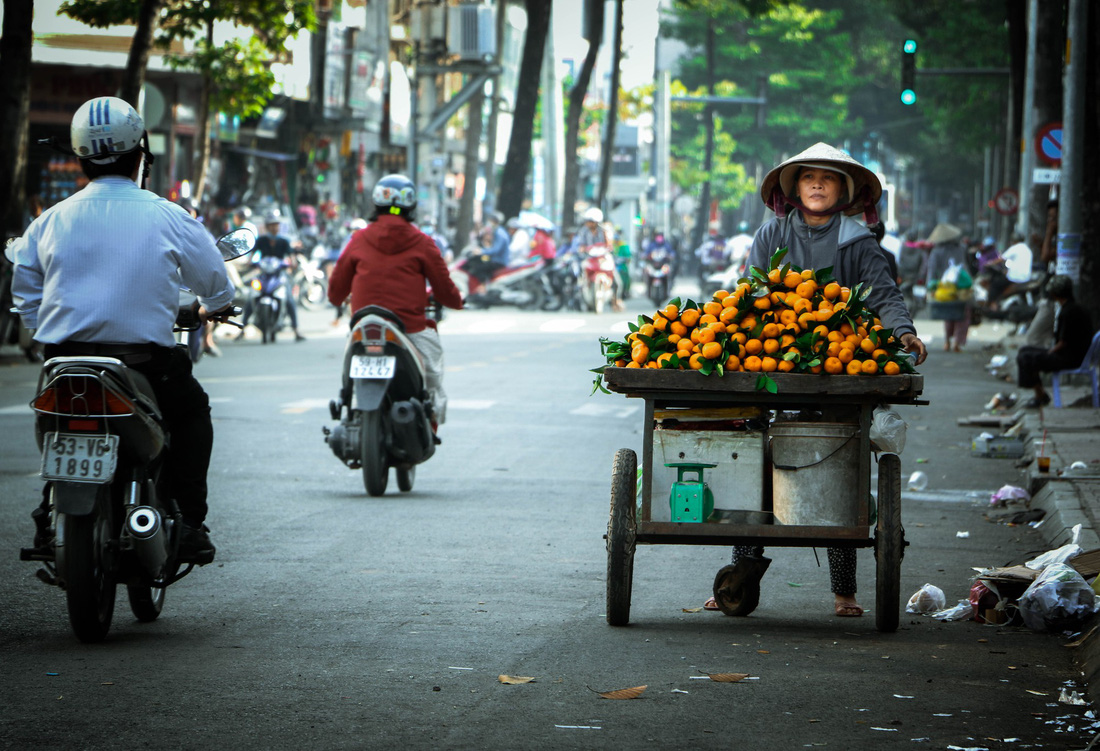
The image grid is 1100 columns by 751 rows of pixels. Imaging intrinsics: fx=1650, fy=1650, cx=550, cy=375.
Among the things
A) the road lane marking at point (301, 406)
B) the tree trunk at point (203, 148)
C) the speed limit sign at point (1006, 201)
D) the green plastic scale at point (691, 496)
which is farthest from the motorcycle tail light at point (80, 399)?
the speed limit sign at point (1006, 201)

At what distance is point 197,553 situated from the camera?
19.6ft

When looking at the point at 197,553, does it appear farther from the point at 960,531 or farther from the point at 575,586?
the point at 960,531

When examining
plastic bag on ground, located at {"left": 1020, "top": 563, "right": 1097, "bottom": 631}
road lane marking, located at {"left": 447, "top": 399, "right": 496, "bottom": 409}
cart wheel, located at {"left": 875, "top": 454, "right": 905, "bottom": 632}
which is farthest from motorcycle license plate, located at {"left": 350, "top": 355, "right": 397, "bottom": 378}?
road lane marking, located at {"left": 447, "top": 399, "right": 496, "bottom": 409}

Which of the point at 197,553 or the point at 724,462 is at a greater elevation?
the point at 724,462

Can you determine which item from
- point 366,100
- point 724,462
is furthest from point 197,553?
point 366,100

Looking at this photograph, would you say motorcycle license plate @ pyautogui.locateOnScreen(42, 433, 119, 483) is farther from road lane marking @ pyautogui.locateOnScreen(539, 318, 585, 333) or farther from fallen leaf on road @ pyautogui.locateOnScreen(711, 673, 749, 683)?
road lane marking @ pyautogui.locateOnScreen(539, 318, 585, 333)

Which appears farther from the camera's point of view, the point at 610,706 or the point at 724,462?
the point at 724,462

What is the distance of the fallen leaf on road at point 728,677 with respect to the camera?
207 inches

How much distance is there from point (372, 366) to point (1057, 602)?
4634mm

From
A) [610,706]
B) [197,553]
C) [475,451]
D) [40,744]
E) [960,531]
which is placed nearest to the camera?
[40,744]

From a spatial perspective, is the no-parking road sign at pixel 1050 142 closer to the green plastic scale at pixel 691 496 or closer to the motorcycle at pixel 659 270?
the green plastic scale at pixel 691 496

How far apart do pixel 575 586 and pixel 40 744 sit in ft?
10.1

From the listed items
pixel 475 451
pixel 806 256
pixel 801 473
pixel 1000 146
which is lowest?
pixel 475 451

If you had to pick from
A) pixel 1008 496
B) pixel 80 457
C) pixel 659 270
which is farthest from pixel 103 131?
pixel 659 270
